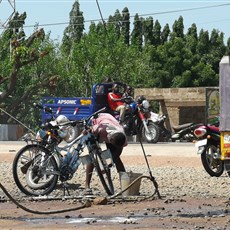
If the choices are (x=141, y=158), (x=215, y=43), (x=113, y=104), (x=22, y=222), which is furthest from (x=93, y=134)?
(x=215, y=43)

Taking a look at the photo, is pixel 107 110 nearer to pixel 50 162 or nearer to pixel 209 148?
pixel 209 148

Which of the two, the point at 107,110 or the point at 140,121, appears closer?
the point at 107,110

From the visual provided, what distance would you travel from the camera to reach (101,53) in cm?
5497

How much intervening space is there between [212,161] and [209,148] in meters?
0.31

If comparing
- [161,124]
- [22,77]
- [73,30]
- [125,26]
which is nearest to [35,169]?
[161,124]

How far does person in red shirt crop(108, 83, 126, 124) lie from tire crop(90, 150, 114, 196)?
12093 mm

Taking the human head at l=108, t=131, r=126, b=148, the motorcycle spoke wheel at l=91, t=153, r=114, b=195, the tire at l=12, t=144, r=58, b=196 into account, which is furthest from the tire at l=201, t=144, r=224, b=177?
the tire at l=12, t=144, r=58, b=196

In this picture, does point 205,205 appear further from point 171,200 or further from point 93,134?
point 93,134

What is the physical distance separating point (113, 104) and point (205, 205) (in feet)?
45.4

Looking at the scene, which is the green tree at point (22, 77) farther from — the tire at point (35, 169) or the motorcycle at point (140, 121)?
the tire at point (35, 169)

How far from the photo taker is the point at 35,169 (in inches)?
562

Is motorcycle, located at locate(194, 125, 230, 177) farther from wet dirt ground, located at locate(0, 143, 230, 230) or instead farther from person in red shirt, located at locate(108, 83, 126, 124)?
person in red shirt, located at locate(108, 83, 126, 124)

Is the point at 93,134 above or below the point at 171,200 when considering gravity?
above

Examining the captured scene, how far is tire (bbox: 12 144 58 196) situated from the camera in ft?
46.5
